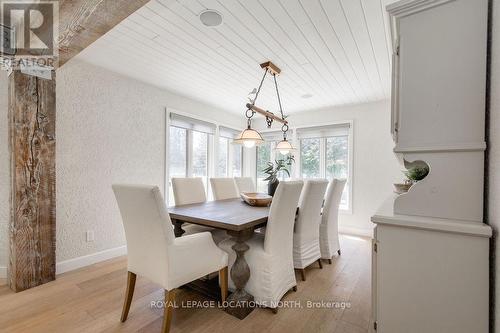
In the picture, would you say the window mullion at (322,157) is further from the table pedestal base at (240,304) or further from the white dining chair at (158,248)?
the white dining chair at (158,248)

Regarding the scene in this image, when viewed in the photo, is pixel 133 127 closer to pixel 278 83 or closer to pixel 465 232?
pixel 278 83

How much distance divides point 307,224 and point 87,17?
247 cm

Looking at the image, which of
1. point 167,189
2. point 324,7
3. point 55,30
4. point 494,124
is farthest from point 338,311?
point 55,30

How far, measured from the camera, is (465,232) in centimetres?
82

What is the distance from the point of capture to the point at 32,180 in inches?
82.7

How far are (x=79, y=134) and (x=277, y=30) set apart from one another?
2.43m

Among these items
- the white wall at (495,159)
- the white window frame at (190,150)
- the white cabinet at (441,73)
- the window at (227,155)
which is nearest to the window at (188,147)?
the white window frame at (190,150)

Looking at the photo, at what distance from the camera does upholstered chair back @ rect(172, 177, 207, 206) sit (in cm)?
256

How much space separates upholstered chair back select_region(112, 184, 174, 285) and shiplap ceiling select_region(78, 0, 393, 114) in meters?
1.37

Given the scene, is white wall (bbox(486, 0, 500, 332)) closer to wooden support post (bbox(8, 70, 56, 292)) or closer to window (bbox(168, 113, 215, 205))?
wooden support post (bbox(8, 70, 56, 292))

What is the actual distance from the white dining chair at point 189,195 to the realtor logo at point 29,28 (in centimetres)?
162

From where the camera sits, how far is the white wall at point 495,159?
776 mm

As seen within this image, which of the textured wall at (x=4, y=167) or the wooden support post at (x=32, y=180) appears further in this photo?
the textured wall at (x=4, y=167)

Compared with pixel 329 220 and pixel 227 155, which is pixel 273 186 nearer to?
pixel 329 220
